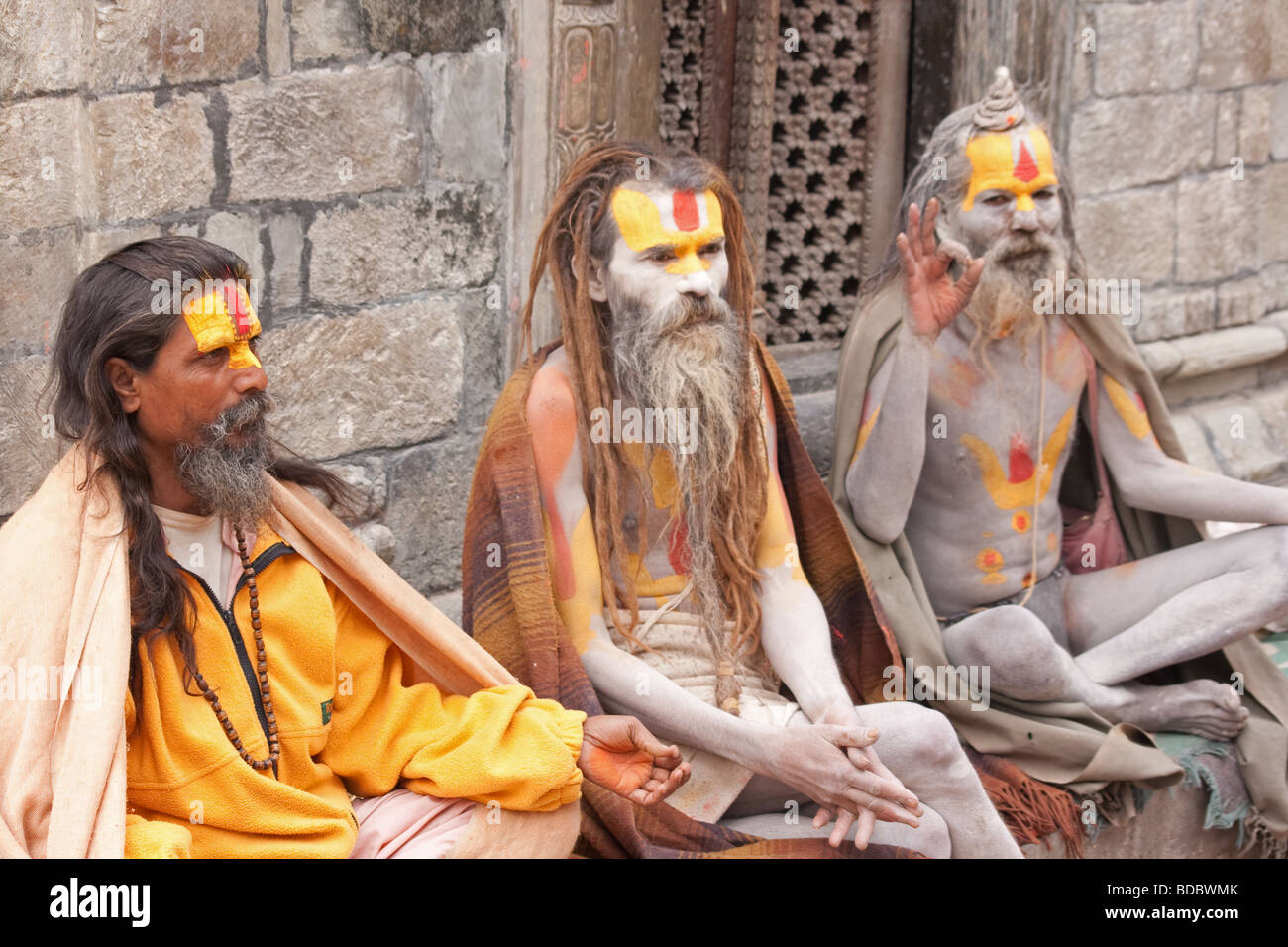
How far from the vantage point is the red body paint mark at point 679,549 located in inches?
154

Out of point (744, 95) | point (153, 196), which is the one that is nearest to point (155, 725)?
point (153, 196)

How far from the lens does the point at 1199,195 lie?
6.34 metres

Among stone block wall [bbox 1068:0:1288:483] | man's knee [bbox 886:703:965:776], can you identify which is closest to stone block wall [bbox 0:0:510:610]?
man's knee [bbox 886:703:965:776]

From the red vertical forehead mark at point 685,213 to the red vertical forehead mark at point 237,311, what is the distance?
3.64 ft

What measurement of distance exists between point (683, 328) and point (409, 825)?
49.8 inches

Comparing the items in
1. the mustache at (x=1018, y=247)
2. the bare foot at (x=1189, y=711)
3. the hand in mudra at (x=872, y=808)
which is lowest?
the bare foot at (x=1189, y=711)

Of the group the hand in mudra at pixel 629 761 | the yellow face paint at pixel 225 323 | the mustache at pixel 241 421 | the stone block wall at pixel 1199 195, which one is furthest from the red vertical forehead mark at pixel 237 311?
the stone block wall at pixel 1199 195

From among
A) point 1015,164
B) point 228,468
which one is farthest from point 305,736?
point 1015,164

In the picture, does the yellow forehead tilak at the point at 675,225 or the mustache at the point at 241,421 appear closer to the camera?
→ the mustache at the point at 241,421

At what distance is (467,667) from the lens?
10.9 ft

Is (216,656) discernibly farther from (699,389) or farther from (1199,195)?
(1199,195)

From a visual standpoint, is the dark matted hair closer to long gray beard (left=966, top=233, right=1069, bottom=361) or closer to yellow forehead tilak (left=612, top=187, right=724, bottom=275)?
yellow forehead tilak (left=612, top=187, right=724, bottom=275)

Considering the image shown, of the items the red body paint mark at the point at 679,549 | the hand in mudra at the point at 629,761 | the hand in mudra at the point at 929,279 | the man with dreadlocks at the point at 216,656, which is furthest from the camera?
the hand in mudra at the point at 929,279

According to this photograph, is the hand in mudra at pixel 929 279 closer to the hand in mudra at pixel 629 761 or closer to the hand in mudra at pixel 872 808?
the hand in mudra at pixel 872 808
